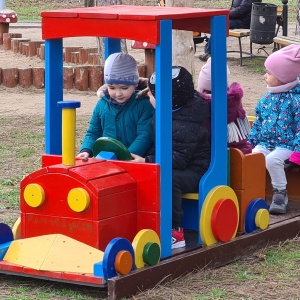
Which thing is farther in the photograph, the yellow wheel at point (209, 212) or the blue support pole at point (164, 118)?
the yellow wheel at point (209, 212)

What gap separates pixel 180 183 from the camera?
15.4 ft

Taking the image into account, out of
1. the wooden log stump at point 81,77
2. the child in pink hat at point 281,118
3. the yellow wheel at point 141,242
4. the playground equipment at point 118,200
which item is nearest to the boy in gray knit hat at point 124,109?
the playground equipment at point 118,200

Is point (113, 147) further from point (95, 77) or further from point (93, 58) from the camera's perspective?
point (93, 58)

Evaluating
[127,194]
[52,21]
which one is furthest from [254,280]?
[52,21]

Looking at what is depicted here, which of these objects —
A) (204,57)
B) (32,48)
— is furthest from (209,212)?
(32,48)

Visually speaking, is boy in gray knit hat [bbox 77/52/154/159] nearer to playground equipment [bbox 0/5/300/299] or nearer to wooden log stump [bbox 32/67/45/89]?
playground equipment [bbox 0/5/300/299]

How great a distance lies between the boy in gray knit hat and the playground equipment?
235 mm

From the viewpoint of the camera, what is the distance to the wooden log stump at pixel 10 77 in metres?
11.7

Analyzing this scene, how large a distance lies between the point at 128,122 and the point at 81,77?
6740 millimetres

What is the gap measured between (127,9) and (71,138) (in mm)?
806

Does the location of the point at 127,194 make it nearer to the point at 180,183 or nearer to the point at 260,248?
the point at 180,183

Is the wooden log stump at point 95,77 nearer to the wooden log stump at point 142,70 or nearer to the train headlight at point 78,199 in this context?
the wooden log stump at point 142,70

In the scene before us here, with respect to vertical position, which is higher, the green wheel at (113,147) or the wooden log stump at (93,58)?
the wooden log stump at (93,58)

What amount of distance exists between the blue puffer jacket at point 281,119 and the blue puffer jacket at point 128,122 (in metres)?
1.15
